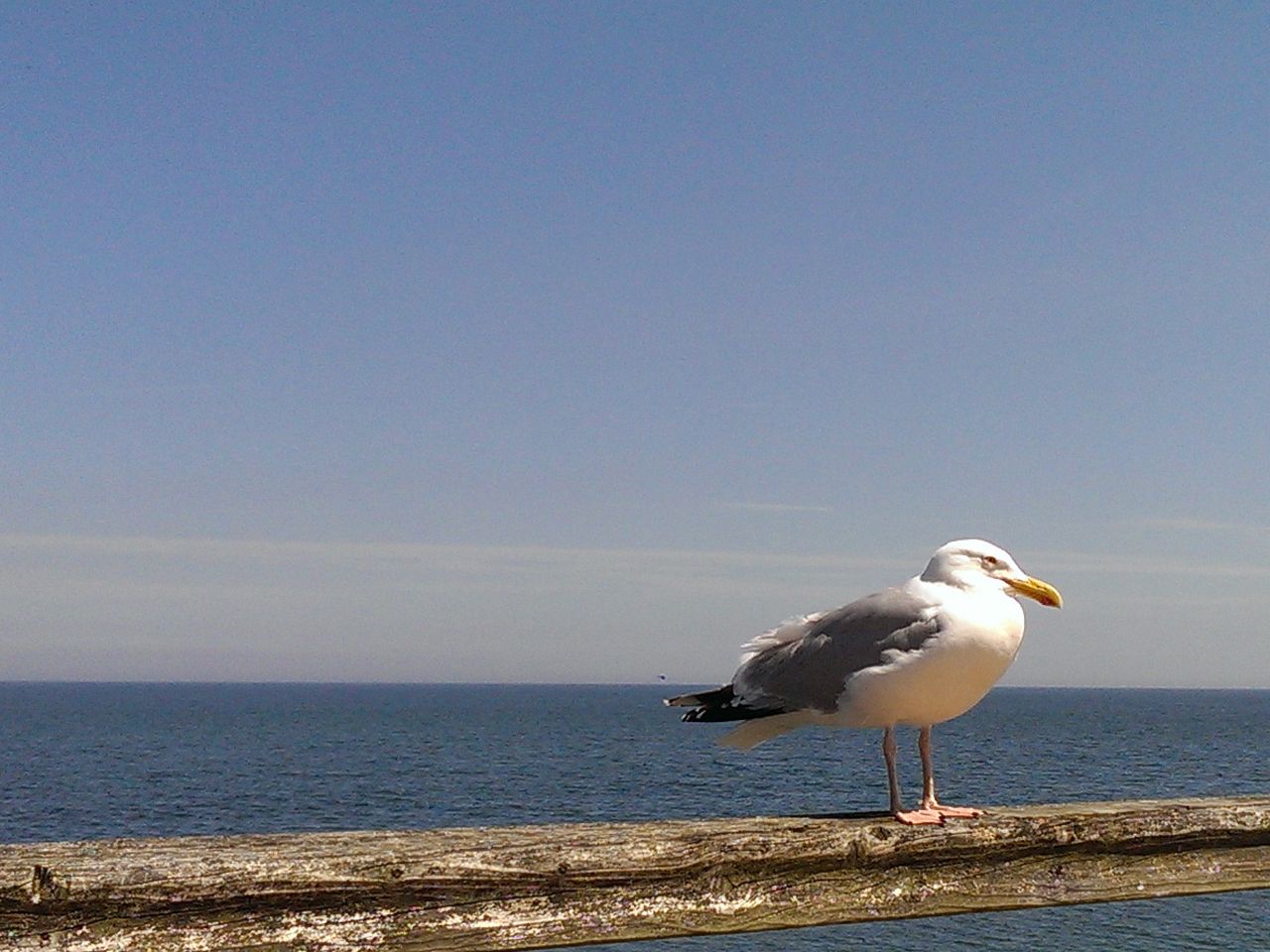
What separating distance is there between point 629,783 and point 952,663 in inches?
2684

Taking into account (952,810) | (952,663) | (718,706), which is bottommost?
(952,810)

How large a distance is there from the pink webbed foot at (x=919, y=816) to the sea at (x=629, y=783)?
11540mm

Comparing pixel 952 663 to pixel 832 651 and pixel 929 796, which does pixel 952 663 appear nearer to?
pixel 929 796

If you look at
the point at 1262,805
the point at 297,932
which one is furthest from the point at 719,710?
the point at 297,932

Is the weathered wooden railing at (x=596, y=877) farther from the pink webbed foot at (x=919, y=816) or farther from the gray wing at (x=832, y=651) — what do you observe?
the gray wing at (x=832, y=651)

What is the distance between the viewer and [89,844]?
298 cm

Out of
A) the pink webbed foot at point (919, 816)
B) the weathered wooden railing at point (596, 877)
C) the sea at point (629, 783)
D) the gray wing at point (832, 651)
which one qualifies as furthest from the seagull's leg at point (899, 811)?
the sea at point (629, 783)

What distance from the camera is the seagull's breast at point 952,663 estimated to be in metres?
5.39

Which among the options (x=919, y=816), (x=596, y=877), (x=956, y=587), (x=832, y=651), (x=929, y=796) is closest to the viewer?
(x=596, y=877)

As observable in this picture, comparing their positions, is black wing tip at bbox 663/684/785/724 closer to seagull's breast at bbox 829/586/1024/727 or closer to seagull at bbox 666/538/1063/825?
seagull at bbox 666/538/1063/825

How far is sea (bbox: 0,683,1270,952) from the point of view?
3209cm

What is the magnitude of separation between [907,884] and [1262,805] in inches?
47.1

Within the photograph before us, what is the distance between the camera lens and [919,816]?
422 cm

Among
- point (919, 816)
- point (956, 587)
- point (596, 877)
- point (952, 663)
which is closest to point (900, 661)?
point (952, 663)
